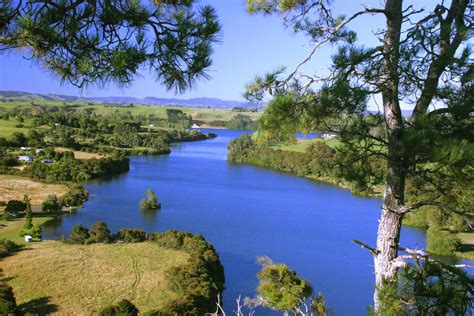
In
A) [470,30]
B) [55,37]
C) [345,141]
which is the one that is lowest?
[345,141]

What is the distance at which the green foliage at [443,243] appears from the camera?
56.6 feet

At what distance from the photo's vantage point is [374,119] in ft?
8.87

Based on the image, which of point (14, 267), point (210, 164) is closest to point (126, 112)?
point (210, 164)

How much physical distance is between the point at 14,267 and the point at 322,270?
9368 millimetres

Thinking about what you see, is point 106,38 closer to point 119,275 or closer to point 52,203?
point 119,275

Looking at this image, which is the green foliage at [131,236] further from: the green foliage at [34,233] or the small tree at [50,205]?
the small tree at [50,205]

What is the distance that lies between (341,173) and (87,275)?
1119 centimetres

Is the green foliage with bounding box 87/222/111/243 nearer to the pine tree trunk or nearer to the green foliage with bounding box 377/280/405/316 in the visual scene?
the pine tree trunk

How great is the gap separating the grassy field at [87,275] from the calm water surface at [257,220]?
2.20 meters

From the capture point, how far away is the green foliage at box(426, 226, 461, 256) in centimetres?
1725

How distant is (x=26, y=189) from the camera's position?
1062 inches

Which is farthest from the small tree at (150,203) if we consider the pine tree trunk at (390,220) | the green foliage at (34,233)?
the pine tree trunk at (390,220)

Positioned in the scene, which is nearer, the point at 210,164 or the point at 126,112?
the point at 210,164

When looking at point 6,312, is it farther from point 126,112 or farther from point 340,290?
point 126,112
